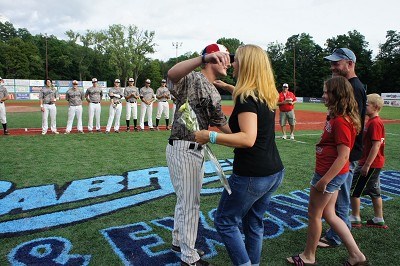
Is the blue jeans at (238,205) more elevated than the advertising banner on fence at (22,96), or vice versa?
the advertising banner on fence at (22,96)

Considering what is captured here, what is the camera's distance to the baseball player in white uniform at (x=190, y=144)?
299 centimetres

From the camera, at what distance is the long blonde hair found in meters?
2.49

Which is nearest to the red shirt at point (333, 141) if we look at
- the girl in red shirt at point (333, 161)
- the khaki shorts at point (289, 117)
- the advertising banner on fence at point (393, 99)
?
the girl in red shirt at point (333, 161)

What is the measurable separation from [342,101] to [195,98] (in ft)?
4.82

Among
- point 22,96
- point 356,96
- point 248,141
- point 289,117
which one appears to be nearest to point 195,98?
point 248,141

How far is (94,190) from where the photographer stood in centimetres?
564

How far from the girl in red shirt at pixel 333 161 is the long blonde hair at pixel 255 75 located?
0.94 meters

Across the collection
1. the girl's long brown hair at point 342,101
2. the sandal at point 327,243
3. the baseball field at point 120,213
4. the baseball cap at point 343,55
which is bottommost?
the sandal at point 327,243

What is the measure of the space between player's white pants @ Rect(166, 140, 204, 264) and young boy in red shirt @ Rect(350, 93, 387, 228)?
Result: 2403 millimetres

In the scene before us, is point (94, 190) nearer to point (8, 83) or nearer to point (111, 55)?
point (8, 83)

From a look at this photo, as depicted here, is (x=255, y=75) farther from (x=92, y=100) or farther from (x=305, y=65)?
(x=305, y=65)

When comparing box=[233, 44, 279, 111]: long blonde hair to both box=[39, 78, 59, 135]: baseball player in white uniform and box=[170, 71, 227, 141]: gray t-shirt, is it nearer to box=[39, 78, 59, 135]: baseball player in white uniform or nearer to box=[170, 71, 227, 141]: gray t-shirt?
box=[170, 71, 227, 141]: gray t-shirt

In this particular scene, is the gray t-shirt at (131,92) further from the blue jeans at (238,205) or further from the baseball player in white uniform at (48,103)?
the blue jeans at (238,205)

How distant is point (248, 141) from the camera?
238cm
